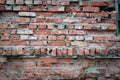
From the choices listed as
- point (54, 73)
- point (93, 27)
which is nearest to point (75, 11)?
point (93, 27)

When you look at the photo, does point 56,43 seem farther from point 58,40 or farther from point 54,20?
point 54,20

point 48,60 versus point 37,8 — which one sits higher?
point 37,8

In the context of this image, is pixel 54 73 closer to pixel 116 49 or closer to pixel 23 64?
pixel 23 64

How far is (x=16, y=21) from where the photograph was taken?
2.57 m

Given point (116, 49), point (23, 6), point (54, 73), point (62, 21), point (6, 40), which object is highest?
Result: point (23, 6)

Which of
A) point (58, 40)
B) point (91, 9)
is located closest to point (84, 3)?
point (91, 9)

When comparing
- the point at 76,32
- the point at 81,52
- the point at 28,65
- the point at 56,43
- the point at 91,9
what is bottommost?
the point at 28,65

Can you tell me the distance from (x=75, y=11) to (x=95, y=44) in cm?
54

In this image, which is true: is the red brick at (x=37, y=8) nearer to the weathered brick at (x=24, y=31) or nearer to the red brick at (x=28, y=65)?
the weathered brick at (x=24, y=31)

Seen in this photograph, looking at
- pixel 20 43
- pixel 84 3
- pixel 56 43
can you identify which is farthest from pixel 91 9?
pixel 20 43

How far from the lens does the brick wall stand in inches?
99.5

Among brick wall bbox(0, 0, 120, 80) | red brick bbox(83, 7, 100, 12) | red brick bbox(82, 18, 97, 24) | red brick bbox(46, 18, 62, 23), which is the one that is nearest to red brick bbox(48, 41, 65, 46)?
brick wall bbox(0, 0, 120, 80)

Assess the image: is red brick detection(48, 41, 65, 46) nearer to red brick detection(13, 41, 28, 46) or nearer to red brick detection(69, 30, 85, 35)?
red brick detection(69, 30, 85, 35)

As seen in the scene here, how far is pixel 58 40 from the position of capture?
2553mm
